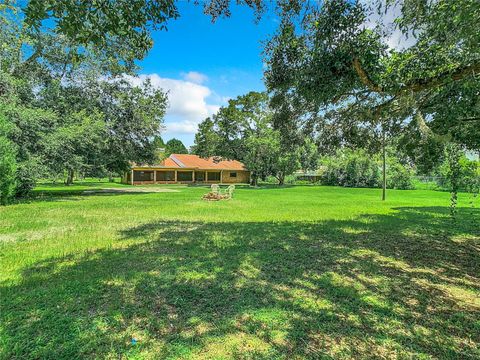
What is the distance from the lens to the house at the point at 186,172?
3744 cm

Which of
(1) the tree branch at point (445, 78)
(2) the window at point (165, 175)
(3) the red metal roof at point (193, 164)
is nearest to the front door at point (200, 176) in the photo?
(3) the red metal roof at point (193, 164)

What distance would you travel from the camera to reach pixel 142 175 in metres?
37.6

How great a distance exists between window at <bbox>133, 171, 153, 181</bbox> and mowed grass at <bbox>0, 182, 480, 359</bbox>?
30.3 meters

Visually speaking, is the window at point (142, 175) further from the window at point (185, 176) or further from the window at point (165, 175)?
the window at point (185, 176)

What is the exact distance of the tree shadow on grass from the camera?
2.66m

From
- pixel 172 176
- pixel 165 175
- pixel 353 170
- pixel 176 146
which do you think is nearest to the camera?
pixel 353 170

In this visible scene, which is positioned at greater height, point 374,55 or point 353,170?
point 374,55

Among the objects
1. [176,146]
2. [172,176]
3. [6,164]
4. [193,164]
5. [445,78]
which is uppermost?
[176,146]

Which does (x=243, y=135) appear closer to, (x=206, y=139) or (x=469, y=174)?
(x=206, y=139)

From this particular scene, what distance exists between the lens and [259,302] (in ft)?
11.6

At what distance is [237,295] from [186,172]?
126 feet

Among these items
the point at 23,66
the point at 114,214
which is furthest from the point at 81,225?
the point at 23,66

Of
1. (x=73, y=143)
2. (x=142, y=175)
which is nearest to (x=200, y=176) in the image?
(x=142, y=175)

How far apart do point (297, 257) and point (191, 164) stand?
120ft
